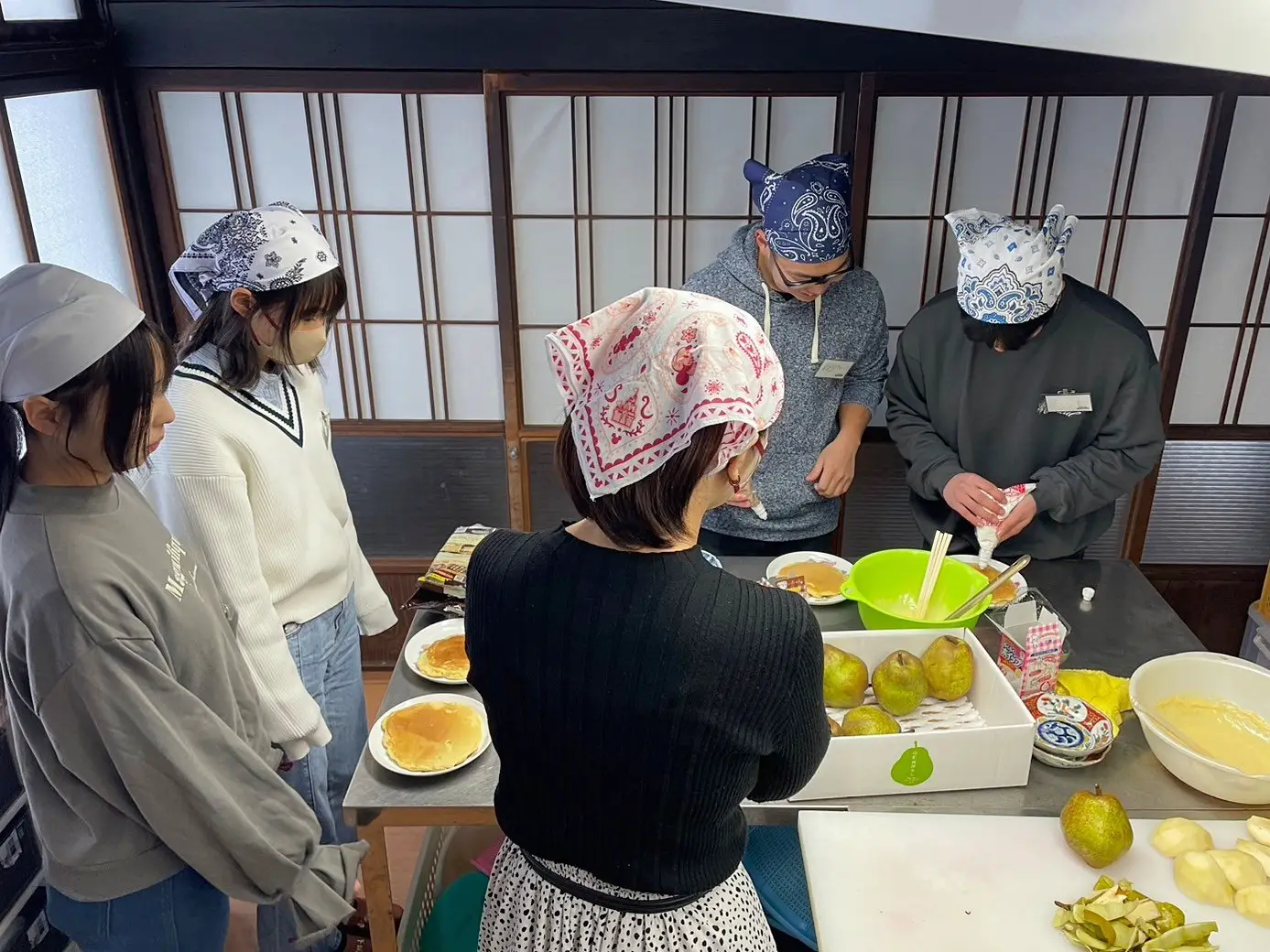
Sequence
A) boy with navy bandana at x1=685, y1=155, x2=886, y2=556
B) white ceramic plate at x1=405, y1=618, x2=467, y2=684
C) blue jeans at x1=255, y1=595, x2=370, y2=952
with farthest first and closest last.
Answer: boy with navy bandana at x1=685, y1=155, x2=886, y2=556 < blue jeans at x1=255, y1=595, x2=370, y2=952 < white ceramic plate at x1=405, y1=618, x2=467, y2=684

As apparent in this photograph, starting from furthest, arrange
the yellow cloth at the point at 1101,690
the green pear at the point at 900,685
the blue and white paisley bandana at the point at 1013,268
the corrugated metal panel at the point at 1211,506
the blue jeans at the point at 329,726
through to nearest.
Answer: the corrugated metal panel at the point at 1211,506 → the blue and white paisley bandana at the point at 1013,268 → the blue jeans at the point at 329,726 → the yellow cloth at the point at 1101,690 → the green pear at the point at 900,685

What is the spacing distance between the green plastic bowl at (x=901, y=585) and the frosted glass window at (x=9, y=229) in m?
2.08

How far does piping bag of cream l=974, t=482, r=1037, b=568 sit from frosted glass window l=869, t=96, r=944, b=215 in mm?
1100

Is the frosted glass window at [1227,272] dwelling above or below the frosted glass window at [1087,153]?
below

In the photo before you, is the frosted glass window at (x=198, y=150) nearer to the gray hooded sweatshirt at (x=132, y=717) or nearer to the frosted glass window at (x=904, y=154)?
the gray hooded sweatshirt at (x=132, y=717)

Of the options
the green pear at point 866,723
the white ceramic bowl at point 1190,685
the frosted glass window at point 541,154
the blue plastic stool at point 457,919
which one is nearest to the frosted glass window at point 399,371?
the frosted glass window at point 541,154

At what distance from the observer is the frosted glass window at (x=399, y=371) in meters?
3.13

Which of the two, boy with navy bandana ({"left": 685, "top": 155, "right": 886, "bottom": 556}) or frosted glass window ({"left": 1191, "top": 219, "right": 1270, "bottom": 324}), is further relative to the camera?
frosted glass window ({"left": 1191, "top": 219, "right": 1270, "bottom": 324})

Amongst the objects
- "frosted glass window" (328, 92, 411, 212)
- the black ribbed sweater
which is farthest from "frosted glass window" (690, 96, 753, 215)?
the black ribbed sweater

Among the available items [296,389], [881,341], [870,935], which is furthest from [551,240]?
[870,935]

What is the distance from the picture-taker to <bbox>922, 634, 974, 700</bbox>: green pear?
5.26 ft

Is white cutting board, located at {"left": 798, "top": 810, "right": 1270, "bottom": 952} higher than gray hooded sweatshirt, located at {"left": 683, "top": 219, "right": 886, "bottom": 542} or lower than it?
lower

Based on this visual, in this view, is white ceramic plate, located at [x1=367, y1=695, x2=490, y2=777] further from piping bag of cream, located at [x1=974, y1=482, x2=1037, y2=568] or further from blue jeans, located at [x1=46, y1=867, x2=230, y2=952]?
piping bag of cream, located at [x1=974, y1=482, x2=1037, y2=568]

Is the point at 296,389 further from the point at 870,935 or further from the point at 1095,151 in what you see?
the point at 1095,151
